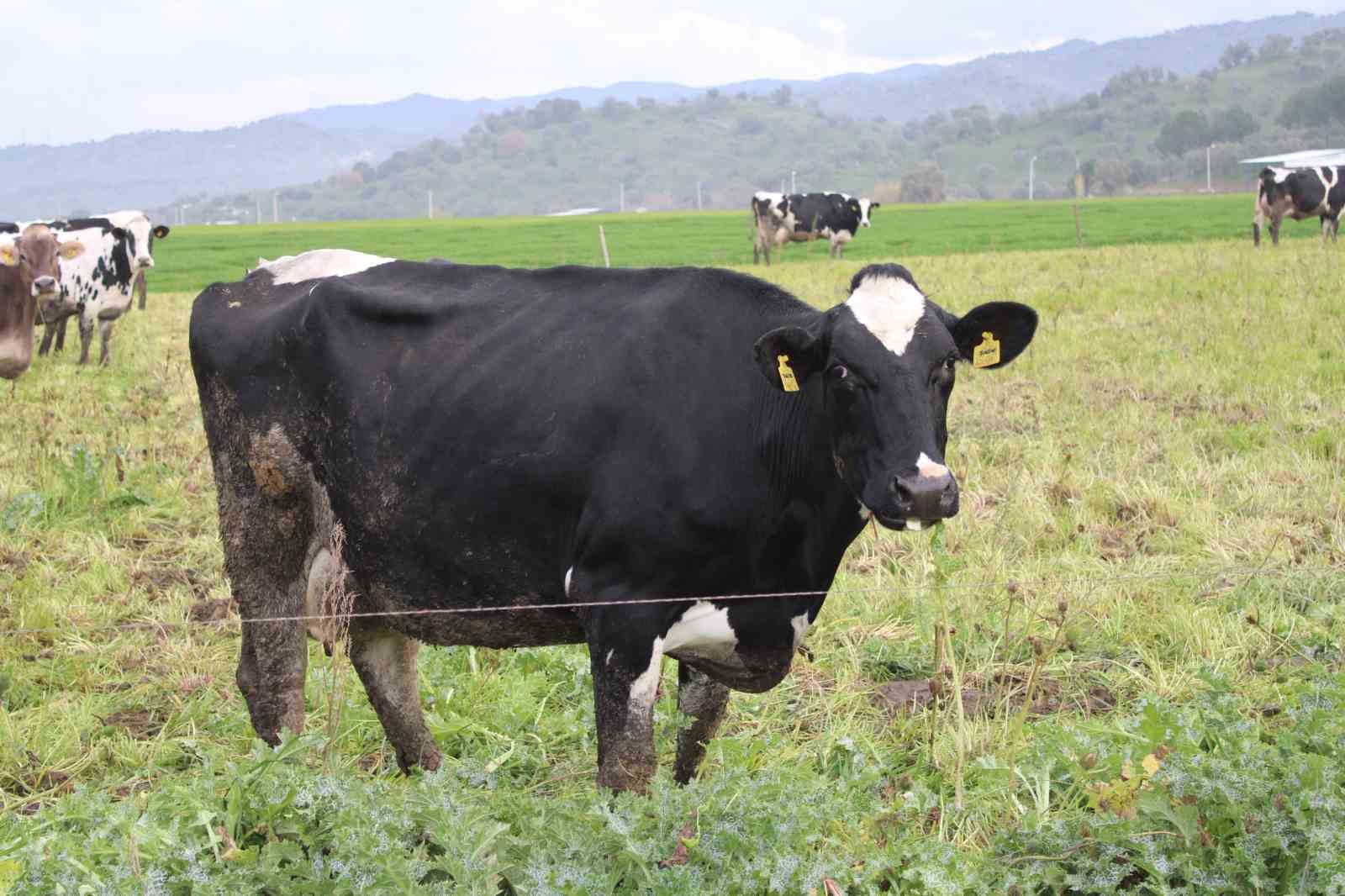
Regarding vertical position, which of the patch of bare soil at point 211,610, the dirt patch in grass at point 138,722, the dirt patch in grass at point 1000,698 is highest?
the patch of bare soil at point 211,610

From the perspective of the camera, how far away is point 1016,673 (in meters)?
6.03

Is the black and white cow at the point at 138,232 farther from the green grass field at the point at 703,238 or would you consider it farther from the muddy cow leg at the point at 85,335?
the green grass field at the point at 703,238

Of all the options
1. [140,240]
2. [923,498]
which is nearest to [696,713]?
[923,498]

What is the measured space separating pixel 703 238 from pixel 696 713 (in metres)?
44.4

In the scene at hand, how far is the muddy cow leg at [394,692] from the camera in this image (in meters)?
5.57

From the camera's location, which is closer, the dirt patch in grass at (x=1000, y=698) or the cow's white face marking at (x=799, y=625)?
the cow's white face marking at (x=799, y=625)

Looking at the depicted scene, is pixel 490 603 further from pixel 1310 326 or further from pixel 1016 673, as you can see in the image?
pixel 1310 326

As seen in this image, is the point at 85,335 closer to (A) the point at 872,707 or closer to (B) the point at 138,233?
(B) the point at 138,233

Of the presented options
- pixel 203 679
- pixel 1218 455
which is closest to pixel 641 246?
pixel 1218 455

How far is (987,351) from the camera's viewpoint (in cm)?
474

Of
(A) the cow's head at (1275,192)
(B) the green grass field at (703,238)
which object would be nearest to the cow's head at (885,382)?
(B) the green grass field at (703,238)

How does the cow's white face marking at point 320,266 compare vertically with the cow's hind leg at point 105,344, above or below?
above

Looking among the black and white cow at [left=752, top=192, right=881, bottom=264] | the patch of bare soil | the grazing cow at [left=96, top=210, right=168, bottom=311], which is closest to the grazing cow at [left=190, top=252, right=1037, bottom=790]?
the patch of bare soil

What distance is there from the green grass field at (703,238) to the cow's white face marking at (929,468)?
2373cm
